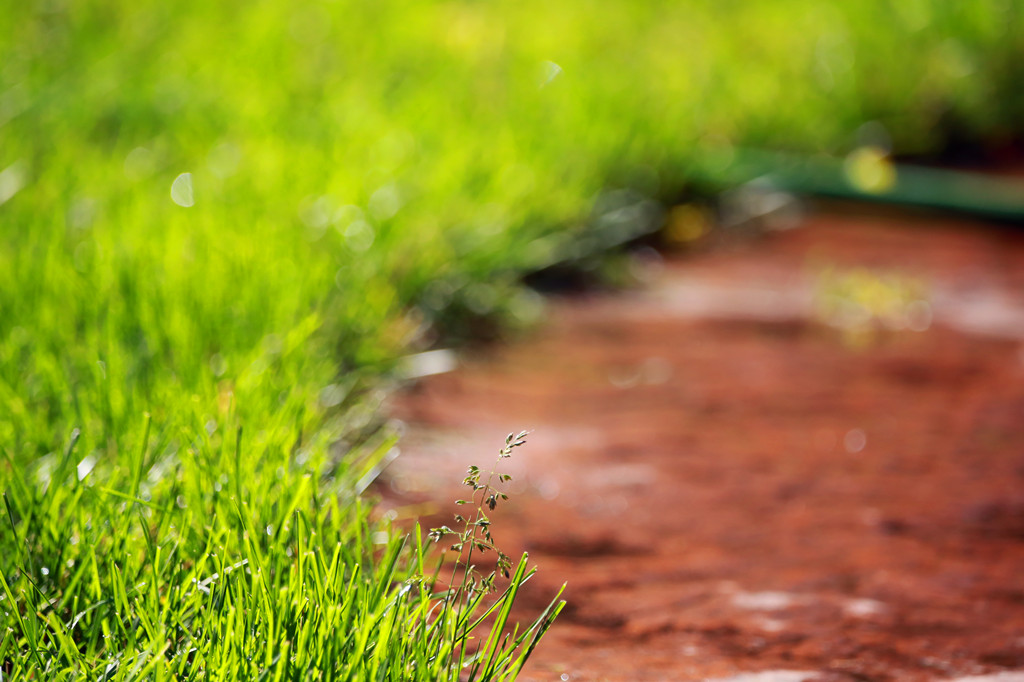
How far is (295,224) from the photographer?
9.69 feet

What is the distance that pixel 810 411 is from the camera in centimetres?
262

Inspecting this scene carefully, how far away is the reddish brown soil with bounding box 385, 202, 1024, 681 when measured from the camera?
5.42ft

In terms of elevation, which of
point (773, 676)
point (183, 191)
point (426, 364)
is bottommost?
point (773, 676)

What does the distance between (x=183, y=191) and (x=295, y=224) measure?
0.44m

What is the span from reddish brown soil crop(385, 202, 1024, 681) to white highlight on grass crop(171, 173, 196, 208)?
3.07 ft

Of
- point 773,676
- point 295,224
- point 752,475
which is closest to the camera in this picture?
point 773,676

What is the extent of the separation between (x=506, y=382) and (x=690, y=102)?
2271mm

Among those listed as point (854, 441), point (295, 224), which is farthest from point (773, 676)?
point (295, 224)

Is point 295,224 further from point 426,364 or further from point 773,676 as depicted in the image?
point 773,676

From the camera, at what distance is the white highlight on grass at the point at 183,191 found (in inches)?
121

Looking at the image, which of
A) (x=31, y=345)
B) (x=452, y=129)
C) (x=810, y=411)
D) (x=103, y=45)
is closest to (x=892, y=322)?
(x=810, y=411)

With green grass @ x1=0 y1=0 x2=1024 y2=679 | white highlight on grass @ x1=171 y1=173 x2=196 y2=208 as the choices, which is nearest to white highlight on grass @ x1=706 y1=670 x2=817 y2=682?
green grass @ x1=0 y1=0 x2=1024 y2=679

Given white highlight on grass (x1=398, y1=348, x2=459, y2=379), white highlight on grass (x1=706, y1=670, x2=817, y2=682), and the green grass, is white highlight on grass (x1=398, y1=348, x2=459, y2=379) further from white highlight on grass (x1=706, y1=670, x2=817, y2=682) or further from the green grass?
white highlight on grass (x1=706, y1=670, x2=817, y2=682)

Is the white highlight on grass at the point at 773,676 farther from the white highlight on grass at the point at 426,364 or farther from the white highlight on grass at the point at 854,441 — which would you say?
the white highlight on grass at the point at 426,364
